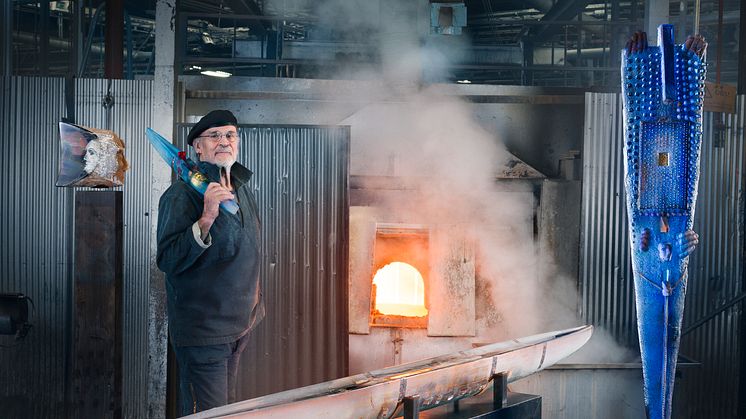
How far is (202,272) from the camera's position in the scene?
185 inches

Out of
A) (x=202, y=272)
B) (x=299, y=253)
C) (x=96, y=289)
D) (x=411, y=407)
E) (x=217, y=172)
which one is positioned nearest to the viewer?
(x=411, y=407)

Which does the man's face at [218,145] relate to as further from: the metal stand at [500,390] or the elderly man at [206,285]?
the metal stand at [500,390]

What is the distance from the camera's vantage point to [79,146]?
504 centimetres

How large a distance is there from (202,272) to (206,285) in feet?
0.32

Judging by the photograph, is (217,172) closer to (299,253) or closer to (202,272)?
(202,272)

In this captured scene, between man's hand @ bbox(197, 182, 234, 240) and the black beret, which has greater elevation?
the black beret

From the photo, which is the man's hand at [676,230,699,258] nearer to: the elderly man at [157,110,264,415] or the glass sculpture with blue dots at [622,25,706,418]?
the glass sculpture with blue dots at [622,25,706,418]

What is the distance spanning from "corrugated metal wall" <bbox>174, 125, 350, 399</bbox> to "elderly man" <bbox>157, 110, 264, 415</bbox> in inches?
81.1

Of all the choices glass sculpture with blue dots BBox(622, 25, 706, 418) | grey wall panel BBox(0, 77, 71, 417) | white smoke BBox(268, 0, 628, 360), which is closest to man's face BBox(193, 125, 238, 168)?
white smoke BBox(268, 0, 628, 360)

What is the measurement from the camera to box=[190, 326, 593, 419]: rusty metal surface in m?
3.64

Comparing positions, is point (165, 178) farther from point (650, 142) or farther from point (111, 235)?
point (650, 142)

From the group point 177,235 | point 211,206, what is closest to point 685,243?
point 211,206

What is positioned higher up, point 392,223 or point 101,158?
point 101,158

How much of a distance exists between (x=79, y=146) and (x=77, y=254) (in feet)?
2.70
